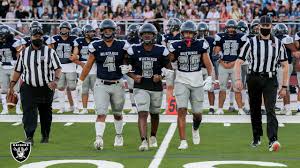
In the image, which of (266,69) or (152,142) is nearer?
(266,69)

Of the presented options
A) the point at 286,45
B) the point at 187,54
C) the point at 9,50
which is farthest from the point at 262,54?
the point at 9,50

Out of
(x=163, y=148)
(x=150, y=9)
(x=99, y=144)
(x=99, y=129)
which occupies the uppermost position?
(x=150, y=9)

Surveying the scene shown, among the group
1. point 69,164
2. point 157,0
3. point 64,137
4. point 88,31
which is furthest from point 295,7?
point 69,164

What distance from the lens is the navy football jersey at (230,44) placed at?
16.5 metres

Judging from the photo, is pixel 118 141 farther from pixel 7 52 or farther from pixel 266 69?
pixel 7 52

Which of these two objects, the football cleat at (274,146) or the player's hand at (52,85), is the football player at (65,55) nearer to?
the player's hand at (52,85)

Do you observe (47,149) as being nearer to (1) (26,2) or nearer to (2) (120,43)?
(2) (120,43)

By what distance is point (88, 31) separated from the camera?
16703 millimetres

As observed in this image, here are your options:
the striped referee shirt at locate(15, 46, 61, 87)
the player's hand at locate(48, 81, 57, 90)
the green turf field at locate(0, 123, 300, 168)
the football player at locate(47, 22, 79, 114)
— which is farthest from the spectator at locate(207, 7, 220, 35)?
the player's hand at locate(48, 81, 57, 90)

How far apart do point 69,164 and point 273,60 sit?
10.5ft

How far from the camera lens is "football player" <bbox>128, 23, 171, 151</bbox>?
38.4 ft

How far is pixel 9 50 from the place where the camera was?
54.0 ft

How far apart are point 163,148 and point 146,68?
3.73 feet

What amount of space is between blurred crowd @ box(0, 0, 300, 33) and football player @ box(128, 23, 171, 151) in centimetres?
1262
